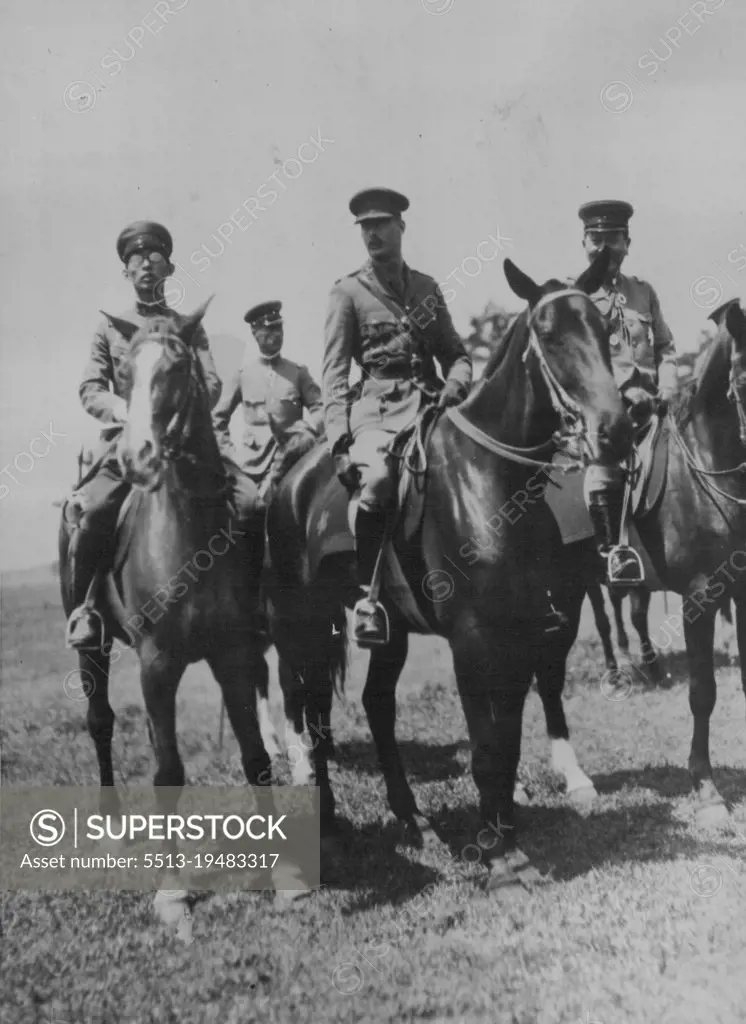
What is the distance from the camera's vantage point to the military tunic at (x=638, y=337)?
705 cm

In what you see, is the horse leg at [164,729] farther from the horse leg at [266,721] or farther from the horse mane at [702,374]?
the horse mane at [702,374]

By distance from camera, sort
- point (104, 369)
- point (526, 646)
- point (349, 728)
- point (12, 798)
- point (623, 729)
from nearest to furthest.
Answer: point (526, 646)
point (104, 369)
point (12, 798)
point (623, 729)
point (349, 728)

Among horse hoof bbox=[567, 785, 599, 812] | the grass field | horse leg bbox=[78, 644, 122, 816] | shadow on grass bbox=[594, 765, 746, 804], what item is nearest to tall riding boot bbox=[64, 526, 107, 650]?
horse leg bbox=[78, 644, 122, 816]

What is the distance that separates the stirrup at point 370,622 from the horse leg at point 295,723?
123cm

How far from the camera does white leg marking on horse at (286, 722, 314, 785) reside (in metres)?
7.48

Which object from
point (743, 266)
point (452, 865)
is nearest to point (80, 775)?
point (452, 865)

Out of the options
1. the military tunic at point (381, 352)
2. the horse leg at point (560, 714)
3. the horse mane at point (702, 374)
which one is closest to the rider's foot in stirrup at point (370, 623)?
the military tunic at point (381, 352)

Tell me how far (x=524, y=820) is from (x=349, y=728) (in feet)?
6.22

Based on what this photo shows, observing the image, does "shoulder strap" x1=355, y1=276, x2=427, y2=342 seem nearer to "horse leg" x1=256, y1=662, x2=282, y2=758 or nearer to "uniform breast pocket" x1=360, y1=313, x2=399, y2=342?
"uniform breast pocket" x1=360, y1=313, x2=399, y2=342

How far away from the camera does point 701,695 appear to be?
666 cm

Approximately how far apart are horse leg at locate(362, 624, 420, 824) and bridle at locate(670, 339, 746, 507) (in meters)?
2.25

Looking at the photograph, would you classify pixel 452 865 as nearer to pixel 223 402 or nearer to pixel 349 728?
pixel 349 728

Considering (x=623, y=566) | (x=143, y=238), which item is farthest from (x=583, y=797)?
(x=143, y=238)

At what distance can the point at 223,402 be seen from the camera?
9258 millimetres
